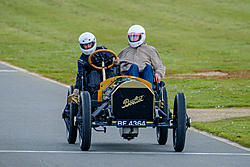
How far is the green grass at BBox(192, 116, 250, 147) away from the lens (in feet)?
40.6

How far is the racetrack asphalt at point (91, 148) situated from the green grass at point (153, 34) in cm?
491

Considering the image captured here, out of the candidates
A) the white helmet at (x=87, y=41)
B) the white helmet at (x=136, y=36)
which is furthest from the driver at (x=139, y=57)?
the white helmet at (x=87, y=41)

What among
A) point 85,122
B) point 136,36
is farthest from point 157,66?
point 85,122

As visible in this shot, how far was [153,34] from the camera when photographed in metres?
51.1

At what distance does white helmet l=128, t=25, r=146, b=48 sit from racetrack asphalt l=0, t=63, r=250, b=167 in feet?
5.41

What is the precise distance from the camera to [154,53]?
472 inches

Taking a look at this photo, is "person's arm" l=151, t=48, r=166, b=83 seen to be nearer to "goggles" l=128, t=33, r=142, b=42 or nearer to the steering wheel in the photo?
"goggles" l=128, t=33, r=142, b=42

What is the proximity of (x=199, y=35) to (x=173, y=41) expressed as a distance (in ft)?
17.0

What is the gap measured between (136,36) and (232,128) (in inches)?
119

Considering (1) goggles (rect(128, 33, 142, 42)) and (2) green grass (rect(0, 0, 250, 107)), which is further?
(2) green grass (rect(0, 0, 250, 107))

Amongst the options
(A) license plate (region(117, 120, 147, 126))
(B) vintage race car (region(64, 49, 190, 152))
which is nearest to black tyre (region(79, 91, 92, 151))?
(B) vintage race car (region(64, 49, 190, 152))

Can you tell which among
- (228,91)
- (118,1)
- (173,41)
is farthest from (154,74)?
(118,1)

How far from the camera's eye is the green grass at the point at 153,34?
2481 centimetres

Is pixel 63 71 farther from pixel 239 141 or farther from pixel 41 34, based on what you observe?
pixel 41 34
